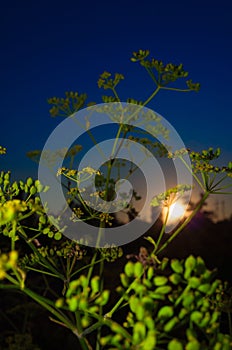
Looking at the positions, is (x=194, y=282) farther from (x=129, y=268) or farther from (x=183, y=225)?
(x=183, y=225)

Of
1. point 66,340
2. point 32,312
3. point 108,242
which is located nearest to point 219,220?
point 66,340

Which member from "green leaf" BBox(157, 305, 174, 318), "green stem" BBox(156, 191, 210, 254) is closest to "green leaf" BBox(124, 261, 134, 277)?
"green leaf" BBox(157, 305, 174, 318)

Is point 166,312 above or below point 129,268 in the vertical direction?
below

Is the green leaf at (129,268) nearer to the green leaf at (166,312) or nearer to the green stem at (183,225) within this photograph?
the green leaf at (166,312)

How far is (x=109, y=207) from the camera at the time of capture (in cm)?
242

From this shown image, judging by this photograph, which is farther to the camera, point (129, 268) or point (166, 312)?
point (129, 268)

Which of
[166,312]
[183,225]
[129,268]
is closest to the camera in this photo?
[166,312]

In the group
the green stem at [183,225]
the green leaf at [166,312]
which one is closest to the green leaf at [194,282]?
the green leaf at [166,312]

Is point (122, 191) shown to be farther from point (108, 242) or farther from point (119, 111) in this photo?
point (119, 111)

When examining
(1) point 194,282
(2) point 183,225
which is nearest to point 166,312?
(1) point 194,282

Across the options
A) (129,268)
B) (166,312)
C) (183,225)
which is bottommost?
(166,312)

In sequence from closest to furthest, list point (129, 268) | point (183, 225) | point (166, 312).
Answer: point (166, 312)
point (129, 268)
point (183, 225)

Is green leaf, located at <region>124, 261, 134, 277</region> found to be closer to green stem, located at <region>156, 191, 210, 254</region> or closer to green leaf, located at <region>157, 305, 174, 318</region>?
green leaf, located at <region>157, 305, 174, 318</region>

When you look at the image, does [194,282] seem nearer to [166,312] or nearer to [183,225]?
[166,312]
